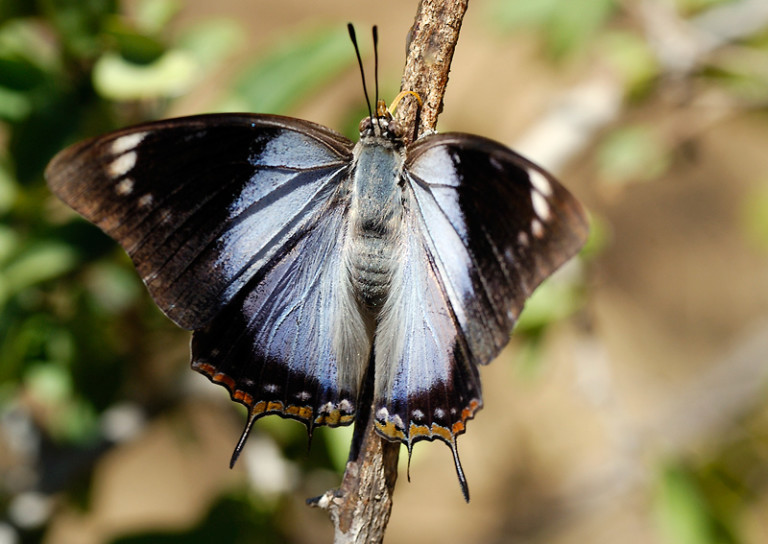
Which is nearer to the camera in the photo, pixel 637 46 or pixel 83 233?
pixel 83 233

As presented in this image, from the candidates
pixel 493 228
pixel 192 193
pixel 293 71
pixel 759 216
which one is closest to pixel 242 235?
pixel 192 193

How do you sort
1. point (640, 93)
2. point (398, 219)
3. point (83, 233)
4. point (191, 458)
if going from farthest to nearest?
1. point (191, 458)
2. point (640, 93)
3. point (83, 233)
4. point (398, 219)

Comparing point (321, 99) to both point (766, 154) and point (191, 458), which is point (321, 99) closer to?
point (191, 458)

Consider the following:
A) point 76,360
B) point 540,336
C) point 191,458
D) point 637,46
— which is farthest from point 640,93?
point 191,458

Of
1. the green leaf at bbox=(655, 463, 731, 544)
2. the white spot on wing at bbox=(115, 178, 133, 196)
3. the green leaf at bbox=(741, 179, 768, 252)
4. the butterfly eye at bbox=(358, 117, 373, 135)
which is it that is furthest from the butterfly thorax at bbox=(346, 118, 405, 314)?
the green leaf at bbox=(741, 179, 768, 252)

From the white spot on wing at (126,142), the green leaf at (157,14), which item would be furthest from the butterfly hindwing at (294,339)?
the green leaf at (157,14)
